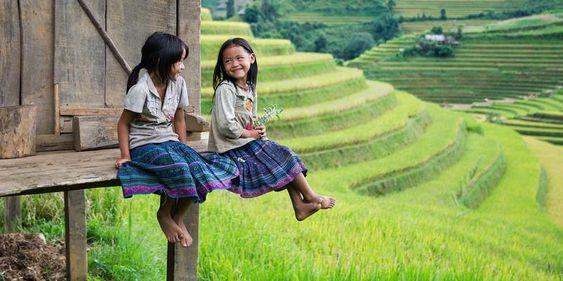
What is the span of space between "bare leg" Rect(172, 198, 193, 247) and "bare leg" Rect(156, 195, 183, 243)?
20 millimetres

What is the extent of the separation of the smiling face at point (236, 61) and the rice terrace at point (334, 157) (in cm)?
33

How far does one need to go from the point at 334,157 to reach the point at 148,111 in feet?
42.2

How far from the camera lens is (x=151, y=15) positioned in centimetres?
292

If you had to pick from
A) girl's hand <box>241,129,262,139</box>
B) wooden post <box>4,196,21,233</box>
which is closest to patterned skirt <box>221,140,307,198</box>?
girl's hand <box>241,129,262,139</box>

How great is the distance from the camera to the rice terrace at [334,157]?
2803mm

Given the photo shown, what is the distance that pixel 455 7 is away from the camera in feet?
196

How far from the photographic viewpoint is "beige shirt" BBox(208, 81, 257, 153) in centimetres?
255

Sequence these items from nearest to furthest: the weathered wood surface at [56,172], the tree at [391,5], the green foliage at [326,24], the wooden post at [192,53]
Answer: the weathered wood surface at [56,172]
the wooden post at [192,53]
the green foliage at [326,24]
the tree at [391,5]

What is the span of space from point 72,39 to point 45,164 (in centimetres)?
55

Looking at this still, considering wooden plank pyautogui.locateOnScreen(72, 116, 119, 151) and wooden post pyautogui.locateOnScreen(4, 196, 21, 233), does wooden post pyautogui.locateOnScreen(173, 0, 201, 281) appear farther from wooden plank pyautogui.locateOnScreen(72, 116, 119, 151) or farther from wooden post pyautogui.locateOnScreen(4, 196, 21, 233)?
wooden post pyautogui.locateOnScreen(4, 196, 21, 233)

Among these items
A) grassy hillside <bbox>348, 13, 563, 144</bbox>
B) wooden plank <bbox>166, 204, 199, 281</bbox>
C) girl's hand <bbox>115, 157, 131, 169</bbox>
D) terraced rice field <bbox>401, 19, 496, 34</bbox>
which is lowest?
grassy hillside <bbox>348, 13, 563, 144</bbox>

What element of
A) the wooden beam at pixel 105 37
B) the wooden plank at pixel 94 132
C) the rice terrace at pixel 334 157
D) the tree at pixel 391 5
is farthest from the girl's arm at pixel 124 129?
the tree at pixel 391 5

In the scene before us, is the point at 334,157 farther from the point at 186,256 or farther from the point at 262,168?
the point at 262,168

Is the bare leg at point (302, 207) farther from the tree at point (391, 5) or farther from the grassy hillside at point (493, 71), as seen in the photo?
the tree at point (391, 5)
